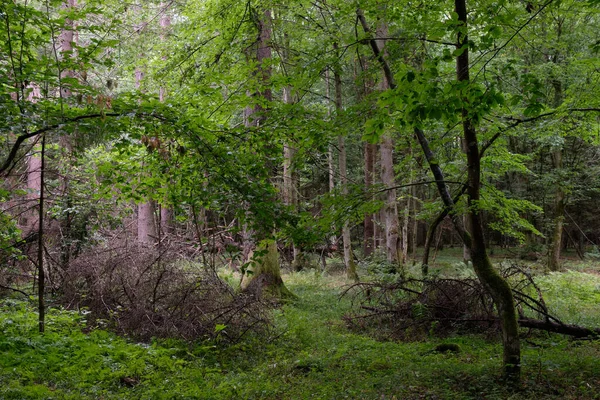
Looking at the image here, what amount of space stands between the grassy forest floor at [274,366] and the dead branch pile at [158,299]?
0.36m

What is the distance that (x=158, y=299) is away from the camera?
26.2 ft

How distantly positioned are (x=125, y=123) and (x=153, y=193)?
1.42 meters

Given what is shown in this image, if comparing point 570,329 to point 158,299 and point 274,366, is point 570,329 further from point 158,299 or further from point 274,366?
point 158,299

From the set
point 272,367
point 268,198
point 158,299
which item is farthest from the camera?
point 158,299

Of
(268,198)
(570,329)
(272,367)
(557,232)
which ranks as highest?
(268,198)

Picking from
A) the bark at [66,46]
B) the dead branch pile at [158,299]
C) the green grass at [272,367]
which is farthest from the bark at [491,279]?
the bark at [66,46]

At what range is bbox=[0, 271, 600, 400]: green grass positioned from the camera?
5355 millimetres

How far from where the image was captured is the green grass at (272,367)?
5.36 m

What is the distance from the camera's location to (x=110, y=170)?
6398mm

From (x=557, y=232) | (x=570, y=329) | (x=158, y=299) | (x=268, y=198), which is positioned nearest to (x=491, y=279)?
(x=570, y=329)

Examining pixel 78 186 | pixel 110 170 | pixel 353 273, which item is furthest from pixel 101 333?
pixel 353 273

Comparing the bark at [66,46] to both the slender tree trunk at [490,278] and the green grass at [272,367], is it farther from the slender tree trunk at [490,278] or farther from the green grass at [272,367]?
the slender tree trunk at [490,278]

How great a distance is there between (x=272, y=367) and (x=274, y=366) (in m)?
0.04

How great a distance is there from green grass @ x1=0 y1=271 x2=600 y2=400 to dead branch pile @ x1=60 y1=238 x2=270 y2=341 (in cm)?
41
